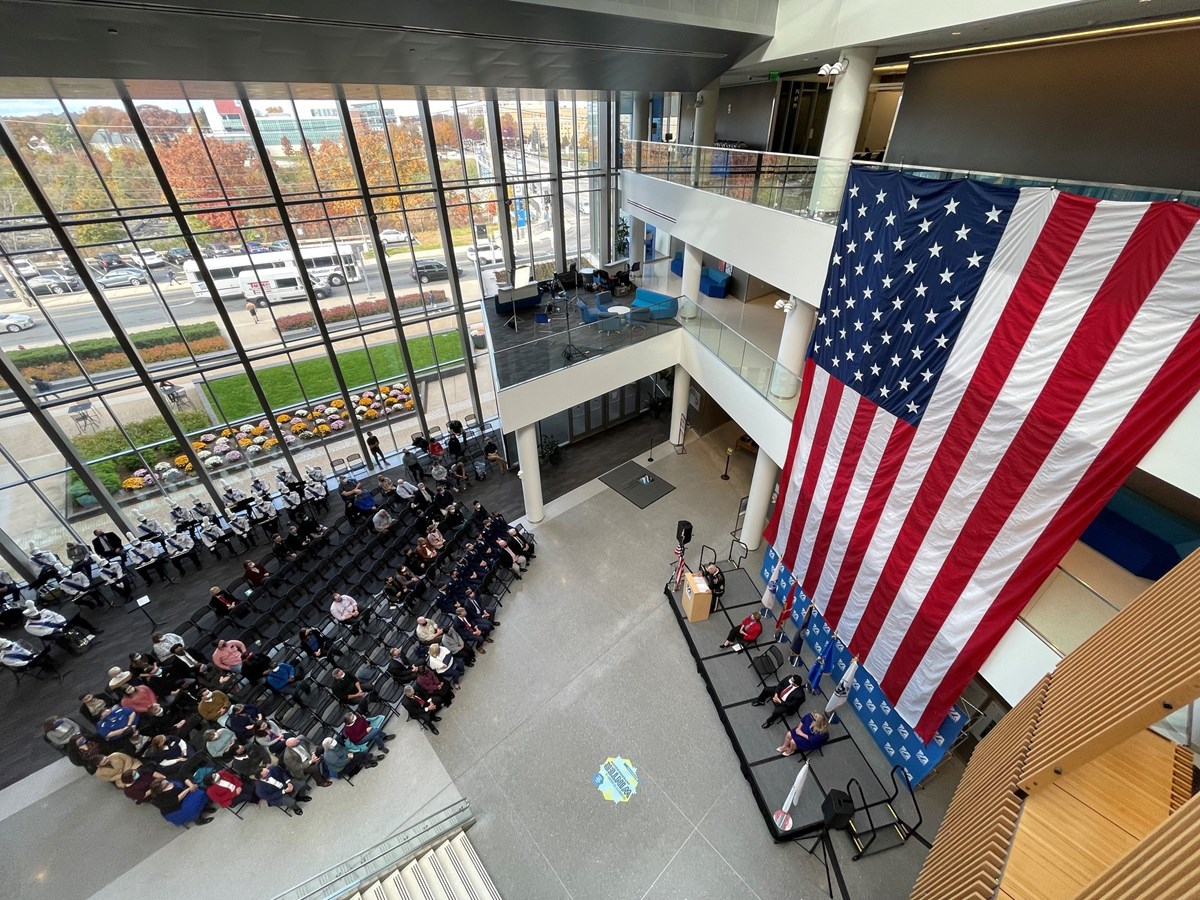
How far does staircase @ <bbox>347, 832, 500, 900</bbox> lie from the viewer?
19.2ft

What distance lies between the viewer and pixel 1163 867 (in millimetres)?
2100

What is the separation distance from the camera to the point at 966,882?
3615 mm

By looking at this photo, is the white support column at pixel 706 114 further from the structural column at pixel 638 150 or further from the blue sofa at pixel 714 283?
the blue sofa at pixel 714 283

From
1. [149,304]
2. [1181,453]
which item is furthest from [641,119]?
[1181,453]

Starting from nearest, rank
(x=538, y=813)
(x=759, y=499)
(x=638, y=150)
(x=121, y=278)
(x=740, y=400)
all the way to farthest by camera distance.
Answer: (x=538, y=813) → (x=121, y=278) → (x=740, y=400) → (x=759, y=499) → (x=638, y=150)

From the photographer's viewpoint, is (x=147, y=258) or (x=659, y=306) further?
(x=659, y=306)

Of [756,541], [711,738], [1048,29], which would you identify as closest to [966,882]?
[711,738]

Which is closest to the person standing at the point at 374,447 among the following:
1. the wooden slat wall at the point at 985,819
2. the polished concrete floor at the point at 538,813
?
the polished concrete floor at the point at 538,813

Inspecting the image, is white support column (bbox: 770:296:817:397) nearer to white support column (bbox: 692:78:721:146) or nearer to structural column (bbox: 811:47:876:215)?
structural column (bbox: 811:47:876:215)

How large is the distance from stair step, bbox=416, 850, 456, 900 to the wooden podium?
5.46 m

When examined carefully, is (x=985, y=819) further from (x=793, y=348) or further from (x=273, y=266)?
(x=273, y=266)

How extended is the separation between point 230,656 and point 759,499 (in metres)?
10.4

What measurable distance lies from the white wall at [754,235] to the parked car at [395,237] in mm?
6493

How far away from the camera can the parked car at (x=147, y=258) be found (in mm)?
9375
